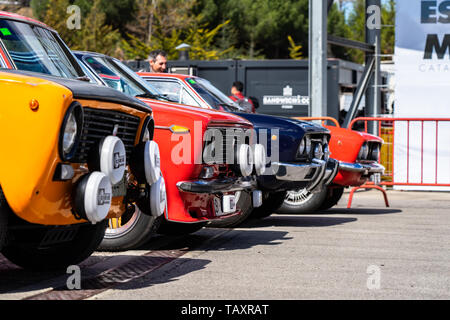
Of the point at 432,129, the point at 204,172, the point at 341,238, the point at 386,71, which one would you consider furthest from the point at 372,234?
the point at 386,71

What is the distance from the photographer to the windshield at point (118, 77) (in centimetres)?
809

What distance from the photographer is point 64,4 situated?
32.1 m

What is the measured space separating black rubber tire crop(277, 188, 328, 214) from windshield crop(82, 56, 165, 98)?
3492mm

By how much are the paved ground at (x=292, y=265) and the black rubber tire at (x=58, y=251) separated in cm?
10

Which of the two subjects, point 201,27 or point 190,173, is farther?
point 201,27

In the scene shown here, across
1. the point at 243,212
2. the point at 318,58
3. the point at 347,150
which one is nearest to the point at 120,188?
the point at 243,212

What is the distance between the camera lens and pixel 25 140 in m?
4.78

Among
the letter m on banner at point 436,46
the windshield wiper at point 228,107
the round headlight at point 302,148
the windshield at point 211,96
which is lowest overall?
the round headlight at point 302,148

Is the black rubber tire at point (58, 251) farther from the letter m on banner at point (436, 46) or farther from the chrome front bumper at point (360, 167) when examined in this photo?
the letter m on banner at point (436, 46)

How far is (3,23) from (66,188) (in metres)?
1.54

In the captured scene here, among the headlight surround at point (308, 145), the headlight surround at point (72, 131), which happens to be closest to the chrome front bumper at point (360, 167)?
the headlight surround at point (308, 145)

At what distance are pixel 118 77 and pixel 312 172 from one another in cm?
245

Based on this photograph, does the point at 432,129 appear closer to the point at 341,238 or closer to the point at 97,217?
the point at 341,238

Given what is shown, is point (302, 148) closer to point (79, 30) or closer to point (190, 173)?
point (190, 173)
